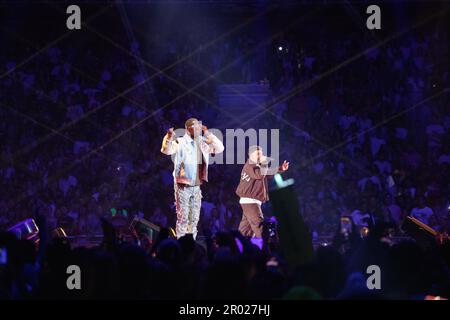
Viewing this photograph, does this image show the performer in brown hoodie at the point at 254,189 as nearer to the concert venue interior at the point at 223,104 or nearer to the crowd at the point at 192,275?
the concert venue interior at the point at 223,104

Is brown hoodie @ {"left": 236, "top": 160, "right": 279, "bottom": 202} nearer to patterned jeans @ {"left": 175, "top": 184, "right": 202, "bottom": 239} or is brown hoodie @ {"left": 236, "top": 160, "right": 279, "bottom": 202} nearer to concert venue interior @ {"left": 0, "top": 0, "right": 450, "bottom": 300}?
patterned jeans @ {"left": 175, "top": 184, "right": 202, "bottom": 239}

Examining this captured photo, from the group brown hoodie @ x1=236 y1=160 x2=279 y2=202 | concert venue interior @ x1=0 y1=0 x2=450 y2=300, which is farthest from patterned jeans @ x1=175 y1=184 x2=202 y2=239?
concert venue interior @ x1=0 y1=0 x2=450 y2=300

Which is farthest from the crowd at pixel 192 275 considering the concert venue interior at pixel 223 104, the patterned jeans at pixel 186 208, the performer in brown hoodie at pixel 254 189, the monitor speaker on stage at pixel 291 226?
the concert venue interior at pixel 223 104

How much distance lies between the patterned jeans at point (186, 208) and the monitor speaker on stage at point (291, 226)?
15.6 ft

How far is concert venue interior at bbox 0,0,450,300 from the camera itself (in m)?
11.9

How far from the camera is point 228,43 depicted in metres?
14.7

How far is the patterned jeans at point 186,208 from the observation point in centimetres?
823

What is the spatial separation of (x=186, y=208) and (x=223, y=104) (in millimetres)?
6436

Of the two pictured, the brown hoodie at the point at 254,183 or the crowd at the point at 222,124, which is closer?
the brown hoodie at the point at 254,183

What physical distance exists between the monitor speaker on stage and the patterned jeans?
4.76 metres

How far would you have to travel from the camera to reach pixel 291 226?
3508 millimetres

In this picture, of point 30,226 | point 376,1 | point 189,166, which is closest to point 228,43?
point 376,1

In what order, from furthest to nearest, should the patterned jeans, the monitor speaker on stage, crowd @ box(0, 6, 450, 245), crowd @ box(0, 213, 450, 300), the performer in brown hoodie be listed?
1. crowd @ box(0, 6, 450, 245)
2. the performer in brown hoodie
3. the patterned jeans
4. the monitor speaker on stage
5. crowd @ box(0, 213, 450, 300)

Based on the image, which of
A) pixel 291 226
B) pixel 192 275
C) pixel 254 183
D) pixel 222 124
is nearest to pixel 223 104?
pixel 222 124
